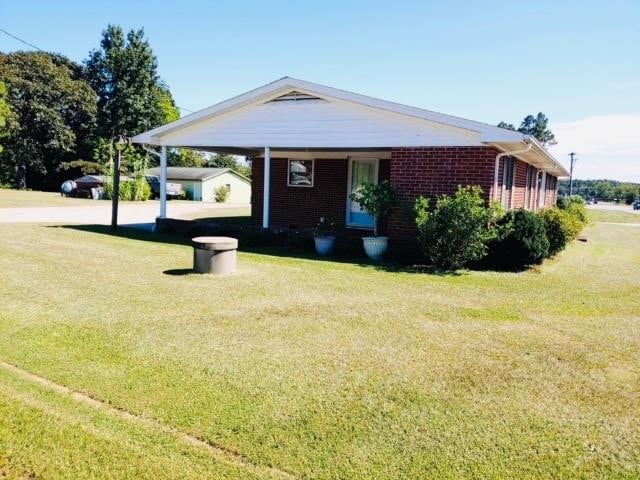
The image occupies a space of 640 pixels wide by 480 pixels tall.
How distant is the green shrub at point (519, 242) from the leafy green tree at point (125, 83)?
49.0 m

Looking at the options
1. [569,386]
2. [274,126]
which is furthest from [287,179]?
[569,386]

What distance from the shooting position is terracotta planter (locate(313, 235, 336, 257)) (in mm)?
11453

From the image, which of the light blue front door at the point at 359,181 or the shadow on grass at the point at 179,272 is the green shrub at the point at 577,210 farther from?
the shadow on grass at the point at 179,272

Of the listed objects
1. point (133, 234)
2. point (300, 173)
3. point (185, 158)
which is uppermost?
point (185, 158)

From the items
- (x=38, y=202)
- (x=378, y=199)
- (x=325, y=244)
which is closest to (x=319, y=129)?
(x=378, y=199)

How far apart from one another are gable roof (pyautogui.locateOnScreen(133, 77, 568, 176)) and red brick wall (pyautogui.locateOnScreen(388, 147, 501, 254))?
0.68ft

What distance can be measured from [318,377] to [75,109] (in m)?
51.6

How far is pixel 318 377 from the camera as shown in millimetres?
4305

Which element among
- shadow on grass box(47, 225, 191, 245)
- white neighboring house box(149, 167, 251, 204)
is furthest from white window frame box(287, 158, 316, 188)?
white neighboring house box(149, 167, 251, 204)

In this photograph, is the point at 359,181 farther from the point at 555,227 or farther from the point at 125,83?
the point at 125,83

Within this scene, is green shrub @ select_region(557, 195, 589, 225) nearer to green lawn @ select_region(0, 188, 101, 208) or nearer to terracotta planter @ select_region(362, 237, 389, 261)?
terracotta planter @ select_region(362, 237, 389, 261)

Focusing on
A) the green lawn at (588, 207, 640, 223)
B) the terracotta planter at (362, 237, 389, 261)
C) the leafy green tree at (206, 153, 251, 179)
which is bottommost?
the terracotta planter at (362, 237, 389, 261)

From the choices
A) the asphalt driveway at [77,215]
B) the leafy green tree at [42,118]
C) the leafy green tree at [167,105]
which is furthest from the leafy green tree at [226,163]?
the asphalt driveway at [77,215]

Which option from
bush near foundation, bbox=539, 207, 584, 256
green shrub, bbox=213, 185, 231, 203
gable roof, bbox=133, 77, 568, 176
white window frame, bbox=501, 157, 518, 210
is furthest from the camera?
green shrub, bbox=213, 185, 231, 203
